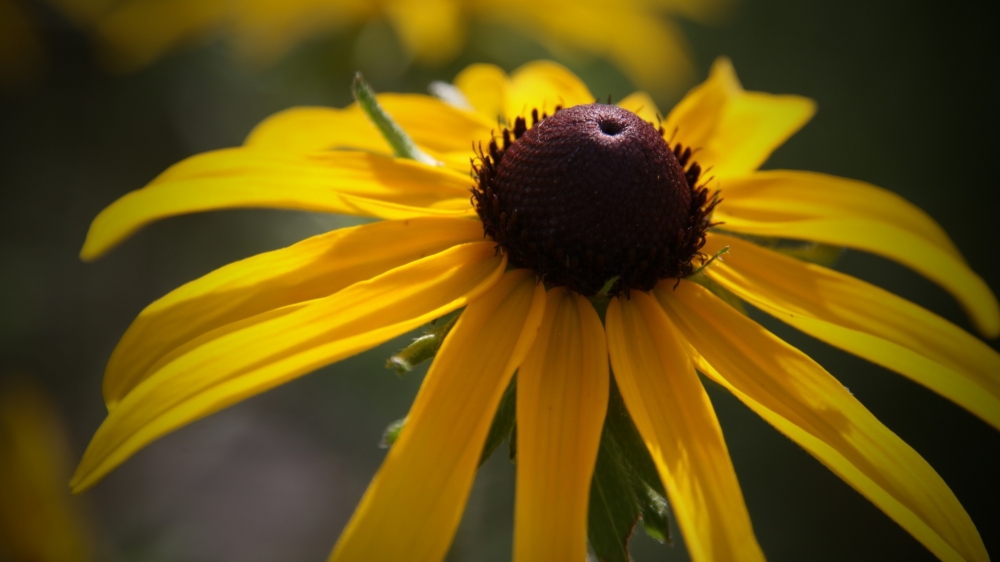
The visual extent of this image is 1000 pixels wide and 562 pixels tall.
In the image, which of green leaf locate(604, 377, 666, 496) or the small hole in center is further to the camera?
the small hole in center

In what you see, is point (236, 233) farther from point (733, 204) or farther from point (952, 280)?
point (952, 280)

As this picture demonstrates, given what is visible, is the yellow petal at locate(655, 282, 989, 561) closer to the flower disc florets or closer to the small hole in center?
the flower disc florets

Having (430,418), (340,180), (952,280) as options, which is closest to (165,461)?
(340,180)

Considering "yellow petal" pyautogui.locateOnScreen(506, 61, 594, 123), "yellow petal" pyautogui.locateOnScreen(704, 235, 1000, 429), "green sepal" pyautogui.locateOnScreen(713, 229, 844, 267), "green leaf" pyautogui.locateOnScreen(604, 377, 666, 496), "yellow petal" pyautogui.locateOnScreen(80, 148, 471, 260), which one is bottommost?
"green leaf" pyautogui.locateOnScreen(604, 377, 666, 496)

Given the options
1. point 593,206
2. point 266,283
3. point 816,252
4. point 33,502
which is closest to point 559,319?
point 593,206

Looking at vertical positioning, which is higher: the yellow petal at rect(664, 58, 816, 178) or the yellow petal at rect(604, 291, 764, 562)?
the yellow petal at rect(664, 58, 816, 178)

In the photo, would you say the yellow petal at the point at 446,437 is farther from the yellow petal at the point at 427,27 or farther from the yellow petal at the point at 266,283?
the yellow petal at the point at 427,27

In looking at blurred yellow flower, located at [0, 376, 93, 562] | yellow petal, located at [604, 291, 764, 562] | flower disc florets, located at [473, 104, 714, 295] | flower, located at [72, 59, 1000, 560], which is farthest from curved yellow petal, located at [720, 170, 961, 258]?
blurred yellow flower, located at [0, 376, 93, 562]
